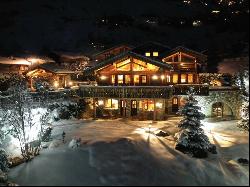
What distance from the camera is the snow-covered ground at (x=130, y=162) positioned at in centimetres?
2258

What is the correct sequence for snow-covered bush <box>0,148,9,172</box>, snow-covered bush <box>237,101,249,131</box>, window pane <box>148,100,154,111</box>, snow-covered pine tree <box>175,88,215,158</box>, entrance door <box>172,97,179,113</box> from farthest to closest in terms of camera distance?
entrance door <box>172,97,179,113</box> < window pane <box>148,100,154,111</box> < snow-covered pine tree <box>175,88,215,158</box> < snow-covered bush <box>0,148,9,172</box> < snow-covered bush <box>237,101,249,131</box>

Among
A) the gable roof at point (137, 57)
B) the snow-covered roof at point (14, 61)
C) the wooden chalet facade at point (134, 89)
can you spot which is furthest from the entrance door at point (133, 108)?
the snow-covered roof at point (14, 61)

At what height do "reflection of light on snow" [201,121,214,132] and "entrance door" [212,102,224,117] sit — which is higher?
"entrance door" [212,102,224,117]

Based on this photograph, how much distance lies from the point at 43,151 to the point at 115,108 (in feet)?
48.3

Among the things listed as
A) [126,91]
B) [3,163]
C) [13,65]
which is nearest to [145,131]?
[126,91]

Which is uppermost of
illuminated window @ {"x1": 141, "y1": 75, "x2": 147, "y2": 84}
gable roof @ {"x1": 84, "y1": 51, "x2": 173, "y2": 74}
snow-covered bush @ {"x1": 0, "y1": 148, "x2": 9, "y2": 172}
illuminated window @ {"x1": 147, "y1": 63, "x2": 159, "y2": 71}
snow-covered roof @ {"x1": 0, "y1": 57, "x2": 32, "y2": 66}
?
snow-covered roof @ {"x1": 0, "y1": 57, "x2": 32, "y2": 66}

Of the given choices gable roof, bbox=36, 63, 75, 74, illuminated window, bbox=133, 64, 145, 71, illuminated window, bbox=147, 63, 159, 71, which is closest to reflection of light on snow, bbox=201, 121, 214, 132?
illuminated window, bbox=147, 63, 159, 71

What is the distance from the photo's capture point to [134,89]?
39.5m

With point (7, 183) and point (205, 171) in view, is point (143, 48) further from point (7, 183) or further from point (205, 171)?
point (7, 183)

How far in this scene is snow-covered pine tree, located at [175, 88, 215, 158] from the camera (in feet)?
93.0

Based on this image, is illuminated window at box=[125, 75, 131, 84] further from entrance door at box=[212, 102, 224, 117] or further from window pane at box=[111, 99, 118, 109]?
entrance door at box=[212, 102, 224, 117]

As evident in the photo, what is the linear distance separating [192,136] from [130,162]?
7645 mm

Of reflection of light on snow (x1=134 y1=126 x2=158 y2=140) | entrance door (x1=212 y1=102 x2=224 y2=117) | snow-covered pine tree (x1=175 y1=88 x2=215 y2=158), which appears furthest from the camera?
entrance door (x1=212 y1=102 x2=224 y2=117)

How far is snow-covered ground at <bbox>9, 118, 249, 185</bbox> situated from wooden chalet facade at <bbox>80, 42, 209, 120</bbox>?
263 inches
